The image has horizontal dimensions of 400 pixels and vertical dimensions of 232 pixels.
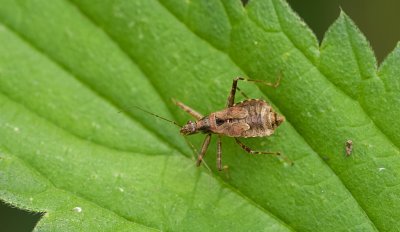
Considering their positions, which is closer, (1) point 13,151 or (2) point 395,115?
(2) point 395,115

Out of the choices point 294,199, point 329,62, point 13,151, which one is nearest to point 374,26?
point 329,62

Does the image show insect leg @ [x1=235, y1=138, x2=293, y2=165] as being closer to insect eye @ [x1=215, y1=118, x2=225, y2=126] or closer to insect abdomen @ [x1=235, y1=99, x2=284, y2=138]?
insect abdomen @ [x1=235, y1=99, x2=284, y2=138]

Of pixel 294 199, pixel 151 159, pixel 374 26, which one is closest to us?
pixel 294 199

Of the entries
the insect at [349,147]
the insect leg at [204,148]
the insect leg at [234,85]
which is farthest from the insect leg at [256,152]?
the insect at [349,147]

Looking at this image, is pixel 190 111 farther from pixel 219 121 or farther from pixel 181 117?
pixel 219 121

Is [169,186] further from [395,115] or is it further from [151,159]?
[395,115]

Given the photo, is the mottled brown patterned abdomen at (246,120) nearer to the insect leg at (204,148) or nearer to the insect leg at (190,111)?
the insect leg at (190,111)

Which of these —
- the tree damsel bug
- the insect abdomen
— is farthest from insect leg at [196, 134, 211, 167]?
the insect abdomen
